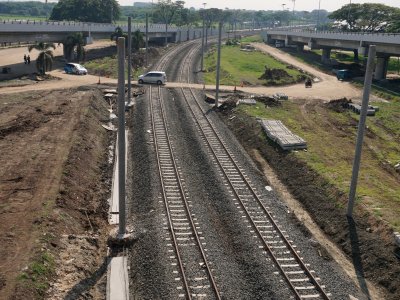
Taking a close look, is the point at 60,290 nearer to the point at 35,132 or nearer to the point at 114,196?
the point at 114,196

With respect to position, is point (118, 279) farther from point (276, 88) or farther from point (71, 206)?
point (276, 88)

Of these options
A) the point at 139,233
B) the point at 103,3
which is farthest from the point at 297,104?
the point at 103,3

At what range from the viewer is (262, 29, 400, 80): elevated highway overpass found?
61625 mm

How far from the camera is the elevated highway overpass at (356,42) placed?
202ft

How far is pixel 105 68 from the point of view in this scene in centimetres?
6481

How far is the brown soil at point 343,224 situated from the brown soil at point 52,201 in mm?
10140

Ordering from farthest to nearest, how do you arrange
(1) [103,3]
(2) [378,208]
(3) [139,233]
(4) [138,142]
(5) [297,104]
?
(1) [103,3]
(5) [297,104]
(4) [138,142]
(2) [378,208]
(3) [139,233]

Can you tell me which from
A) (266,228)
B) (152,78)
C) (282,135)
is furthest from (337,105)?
(266,228)

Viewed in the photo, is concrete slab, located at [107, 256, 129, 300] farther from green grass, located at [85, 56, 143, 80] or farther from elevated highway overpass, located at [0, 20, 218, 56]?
elevated highway overpass, located at [0, 20, 218, 56]

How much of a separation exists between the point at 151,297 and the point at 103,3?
127 metres

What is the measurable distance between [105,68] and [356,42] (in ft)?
134

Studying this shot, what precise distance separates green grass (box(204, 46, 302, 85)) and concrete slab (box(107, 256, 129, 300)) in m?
44.8

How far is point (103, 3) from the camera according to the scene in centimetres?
13000

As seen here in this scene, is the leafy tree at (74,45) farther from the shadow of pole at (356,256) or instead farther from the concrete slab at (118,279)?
the shadow of pole at (356,256)
